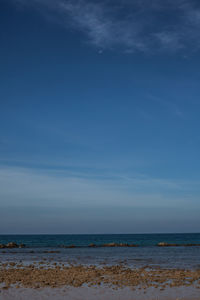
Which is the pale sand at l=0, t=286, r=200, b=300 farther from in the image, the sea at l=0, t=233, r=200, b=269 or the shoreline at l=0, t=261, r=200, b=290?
the sea at l=0, t=233, r=200, b=269

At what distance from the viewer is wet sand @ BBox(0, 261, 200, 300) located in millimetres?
18797

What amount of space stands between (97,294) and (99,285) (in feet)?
9.05

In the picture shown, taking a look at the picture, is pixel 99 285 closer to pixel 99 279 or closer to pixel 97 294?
pixel 99 279

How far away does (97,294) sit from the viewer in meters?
19.2

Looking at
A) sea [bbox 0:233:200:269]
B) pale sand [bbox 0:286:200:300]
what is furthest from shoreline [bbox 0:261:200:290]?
sea [bbox 0:233:200:269]

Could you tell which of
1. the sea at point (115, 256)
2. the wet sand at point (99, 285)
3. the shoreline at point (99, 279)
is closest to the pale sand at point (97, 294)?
the wet sand at point (99, 285)

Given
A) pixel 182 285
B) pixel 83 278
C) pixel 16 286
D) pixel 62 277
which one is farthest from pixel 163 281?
pixel 16 286

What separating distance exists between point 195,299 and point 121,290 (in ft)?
15.9

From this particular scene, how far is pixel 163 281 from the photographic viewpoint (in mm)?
22875

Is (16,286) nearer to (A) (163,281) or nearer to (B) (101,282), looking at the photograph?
(B) (101,282)

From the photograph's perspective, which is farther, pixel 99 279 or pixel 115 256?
pixel 115 256

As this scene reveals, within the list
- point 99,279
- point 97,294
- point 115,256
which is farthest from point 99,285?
point 115,256

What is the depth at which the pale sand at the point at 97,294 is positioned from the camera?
18250 millimetres

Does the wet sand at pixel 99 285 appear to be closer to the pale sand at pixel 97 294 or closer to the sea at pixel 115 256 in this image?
the pale sand at pixel 97 294
